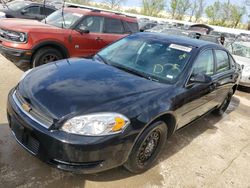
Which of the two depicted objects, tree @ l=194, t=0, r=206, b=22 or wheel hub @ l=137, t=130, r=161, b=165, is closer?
wheel hub @ l=137, t=130, r=161, b=165

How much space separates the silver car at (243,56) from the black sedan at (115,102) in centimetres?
457

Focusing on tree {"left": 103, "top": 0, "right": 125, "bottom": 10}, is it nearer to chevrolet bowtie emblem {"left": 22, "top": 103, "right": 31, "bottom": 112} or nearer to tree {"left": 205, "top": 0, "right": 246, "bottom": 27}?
tree {"left": 205, "top": 0, "right": 246, "bottom": 27}

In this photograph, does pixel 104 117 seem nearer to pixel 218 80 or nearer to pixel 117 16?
pixel 218 80

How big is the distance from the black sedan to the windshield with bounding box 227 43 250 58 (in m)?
6.38

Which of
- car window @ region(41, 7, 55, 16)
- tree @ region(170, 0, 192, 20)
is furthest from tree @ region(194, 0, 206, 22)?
car window @ region(41, 7, 55, 16)

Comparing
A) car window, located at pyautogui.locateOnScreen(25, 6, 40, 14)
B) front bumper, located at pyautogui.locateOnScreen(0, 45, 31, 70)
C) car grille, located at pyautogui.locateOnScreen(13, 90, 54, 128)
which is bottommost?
car window, located at pyautogui.locateOnScreen(25, 6, 40, 14)

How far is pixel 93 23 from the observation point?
691 cm

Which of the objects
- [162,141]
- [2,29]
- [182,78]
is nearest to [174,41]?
[182,78]

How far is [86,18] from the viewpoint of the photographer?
6730 millimetres

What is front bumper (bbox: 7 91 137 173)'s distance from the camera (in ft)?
8.13

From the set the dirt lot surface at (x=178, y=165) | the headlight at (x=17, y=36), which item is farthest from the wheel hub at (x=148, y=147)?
the headlight at (x=17, y=36)

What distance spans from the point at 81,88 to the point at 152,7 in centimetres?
4367

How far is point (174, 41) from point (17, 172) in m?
2.78

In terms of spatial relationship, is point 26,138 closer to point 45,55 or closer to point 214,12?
point 45,55
